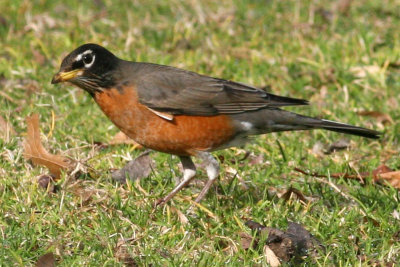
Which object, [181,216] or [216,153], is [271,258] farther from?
[216,153]

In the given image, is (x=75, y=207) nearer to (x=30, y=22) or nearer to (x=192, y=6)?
(x=30, y=22)

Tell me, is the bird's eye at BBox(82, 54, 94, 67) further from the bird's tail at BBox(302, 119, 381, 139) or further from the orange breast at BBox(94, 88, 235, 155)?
the bird's tail at BBox(302, 119, 381, 139)

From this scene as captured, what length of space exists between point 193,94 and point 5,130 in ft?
5.23

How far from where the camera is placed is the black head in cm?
521

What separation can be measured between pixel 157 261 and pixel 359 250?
125 centimetres

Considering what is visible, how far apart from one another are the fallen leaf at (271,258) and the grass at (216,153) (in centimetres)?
4

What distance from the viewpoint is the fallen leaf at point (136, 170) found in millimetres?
5657

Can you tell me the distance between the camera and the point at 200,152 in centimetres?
541

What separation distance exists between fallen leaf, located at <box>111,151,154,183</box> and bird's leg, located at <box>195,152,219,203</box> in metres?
0.46

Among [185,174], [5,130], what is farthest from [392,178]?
[5,130]

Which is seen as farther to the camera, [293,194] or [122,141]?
[122,141]

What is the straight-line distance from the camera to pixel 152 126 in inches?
207

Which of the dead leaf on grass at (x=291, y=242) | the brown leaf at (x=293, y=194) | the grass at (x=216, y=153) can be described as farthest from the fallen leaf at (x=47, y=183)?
the brown leaf at (x=293, y=194)

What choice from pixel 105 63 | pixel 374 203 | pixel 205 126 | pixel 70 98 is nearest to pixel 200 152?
pixel 205 126
